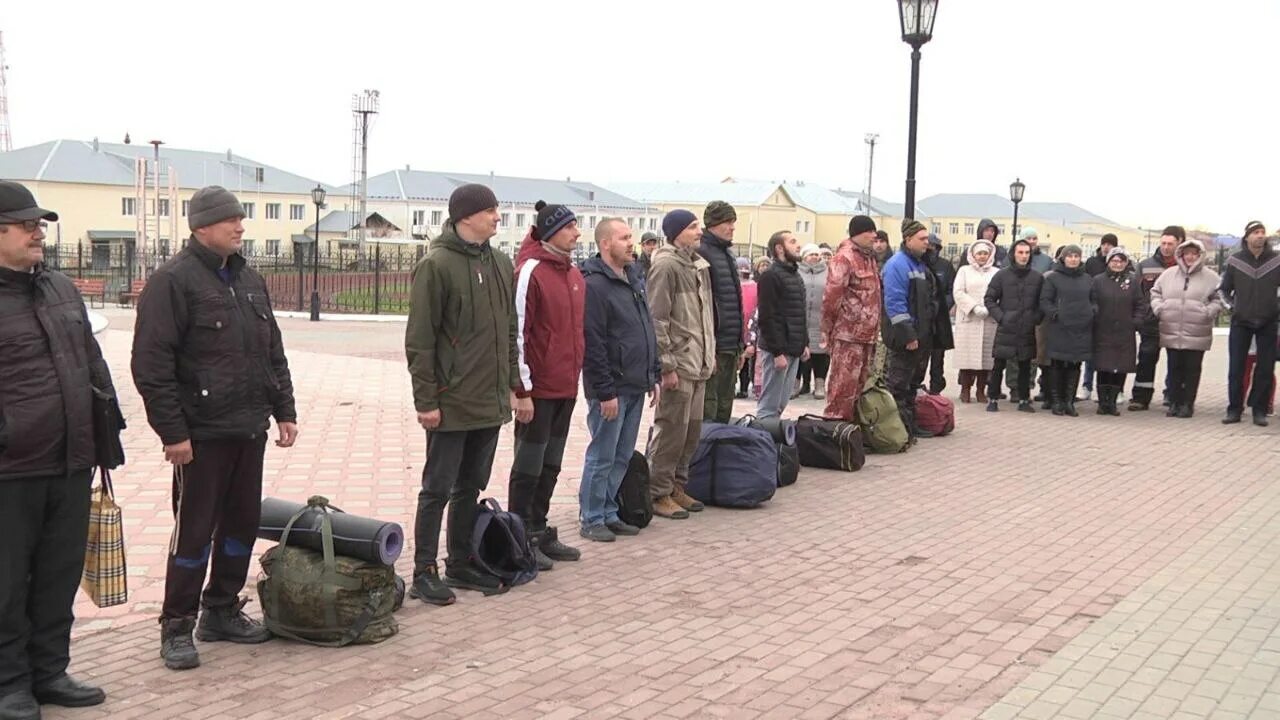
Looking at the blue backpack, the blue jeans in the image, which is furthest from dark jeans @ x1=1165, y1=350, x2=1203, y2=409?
the blue backpack

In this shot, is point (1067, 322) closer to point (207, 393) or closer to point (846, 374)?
point (846, 374)

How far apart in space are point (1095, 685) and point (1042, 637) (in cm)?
70

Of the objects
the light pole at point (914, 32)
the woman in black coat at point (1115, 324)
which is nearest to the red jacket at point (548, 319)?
the light pole at point (914, 32)

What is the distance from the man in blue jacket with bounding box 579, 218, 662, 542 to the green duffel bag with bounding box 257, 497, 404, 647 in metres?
2.16

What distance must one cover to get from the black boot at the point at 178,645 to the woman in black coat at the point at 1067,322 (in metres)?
11.0

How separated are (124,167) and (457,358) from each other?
88.5 m

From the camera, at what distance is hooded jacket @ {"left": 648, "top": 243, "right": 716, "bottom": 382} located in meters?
8.31

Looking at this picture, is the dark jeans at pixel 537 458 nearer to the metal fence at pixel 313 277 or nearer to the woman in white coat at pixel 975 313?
the woman in white coat at pixel 975 313

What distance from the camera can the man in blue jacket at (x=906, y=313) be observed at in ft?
37.8

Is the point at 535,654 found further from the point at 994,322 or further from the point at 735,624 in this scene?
the point at 994,322

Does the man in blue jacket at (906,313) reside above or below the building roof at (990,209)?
below

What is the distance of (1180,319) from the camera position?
46.8 ft

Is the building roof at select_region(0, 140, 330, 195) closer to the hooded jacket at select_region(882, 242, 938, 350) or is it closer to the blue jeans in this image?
the hooded jacket at select_region(882, 242, 938, 350)

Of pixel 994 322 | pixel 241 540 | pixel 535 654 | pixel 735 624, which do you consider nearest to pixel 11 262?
pixel 241 540
